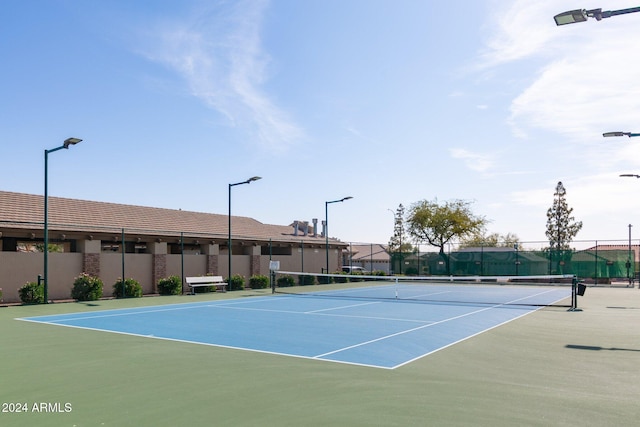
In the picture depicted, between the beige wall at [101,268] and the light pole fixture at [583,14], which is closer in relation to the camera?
the light pole fixture at [583,14]

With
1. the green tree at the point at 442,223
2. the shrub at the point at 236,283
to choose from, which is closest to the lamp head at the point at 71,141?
the shrub at the point at 236,283

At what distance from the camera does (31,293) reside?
19.3 metres

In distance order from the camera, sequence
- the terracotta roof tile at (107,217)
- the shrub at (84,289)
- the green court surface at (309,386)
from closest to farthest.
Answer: the green court surface at (309,386) → the shrub at (84,289) → the terracotta roof tile at (107,217)

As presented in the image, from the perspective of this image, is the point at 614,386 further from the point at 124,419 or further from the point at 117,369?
the point at 117,369

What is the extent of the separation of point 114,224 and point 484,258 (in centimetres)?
2599

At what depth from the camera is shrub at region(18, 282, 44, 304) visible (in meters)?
19.2

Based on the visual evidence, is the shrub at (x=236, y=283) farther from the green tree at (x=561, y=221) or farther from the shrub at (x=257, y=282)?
the green tree at (x=561, y=221)

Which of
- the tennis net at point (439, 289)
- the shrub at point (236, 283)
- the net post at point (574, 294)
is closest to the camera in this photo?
the net post at point (574, 294)

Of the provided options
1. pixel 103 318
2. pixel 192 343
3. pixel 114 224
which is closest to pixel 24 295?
pixel 103 318

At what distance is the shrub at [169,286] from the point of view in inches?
962

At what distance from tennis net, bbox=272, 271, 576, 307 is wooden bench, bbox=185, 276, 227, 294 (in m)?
2.70

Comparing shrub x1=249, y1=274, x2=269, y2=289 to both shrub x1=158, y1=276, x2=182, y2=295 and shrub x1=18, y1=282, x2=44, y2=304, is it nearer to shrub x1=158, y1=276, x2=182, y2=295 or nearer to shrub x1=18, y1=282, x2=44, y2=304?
shrub x1=158, y1=276, x2=182, y2=295

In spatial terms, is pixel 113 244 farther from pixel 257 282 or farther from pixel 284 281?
pixel 284 281

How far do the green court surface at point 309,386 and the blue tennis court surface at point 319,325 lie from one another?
656mm
